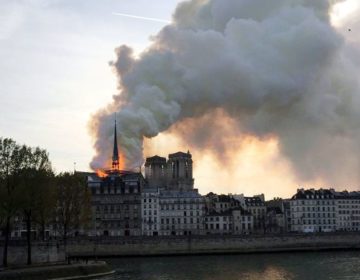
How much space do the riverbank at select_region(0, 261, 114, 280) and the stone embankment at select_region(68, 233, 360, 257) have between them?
49480mm

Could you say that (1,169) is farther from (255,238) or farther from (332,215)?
(332,215)

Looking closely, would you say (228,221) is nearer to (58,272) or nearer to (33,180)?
(33,180)

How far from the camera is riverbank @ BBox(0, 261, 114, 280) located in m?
60.6

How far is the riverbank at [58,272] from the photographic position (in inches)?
2387

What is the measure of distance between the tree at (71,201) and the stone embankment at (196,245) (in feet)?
76.3

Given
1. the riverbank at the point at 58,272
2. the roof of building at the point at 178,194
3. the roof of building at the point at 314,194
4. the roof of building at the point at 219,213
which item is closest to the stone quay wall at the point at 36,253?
the riverbank at the point at 58,272

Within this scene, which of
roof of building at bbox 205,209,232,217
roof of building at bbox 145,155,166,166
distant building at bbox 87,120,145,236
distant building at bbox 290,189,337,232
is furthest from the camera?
distant building at bbox 290,189,337,232

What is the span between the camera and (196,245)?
131500 mm

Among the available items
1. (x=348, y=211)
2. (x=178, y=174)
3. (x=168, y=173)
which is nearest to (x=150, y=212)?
(x=168, y=173)

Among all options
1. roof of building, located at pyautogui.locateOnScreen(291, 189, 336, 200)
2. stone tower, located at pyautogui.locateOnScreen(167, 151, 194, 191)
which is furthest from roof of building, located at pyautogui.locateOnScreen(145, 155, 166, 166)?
roof of building, located at pyautogui.locateOnScreen(291, 189, 336, 200)

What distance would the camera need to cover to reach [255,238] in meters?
135

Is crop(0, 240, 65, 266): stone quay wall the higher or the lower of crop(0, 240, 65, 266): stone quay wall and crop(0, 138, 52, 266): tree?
the lower

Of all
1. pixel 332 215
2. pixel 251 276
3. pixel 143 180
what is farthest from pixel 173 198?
pixel 251 276

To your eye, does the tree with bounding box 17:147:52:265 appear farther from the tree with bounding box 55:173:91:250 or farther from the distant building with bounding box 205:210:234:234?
the distant building with bounding box 205:210:234:234
